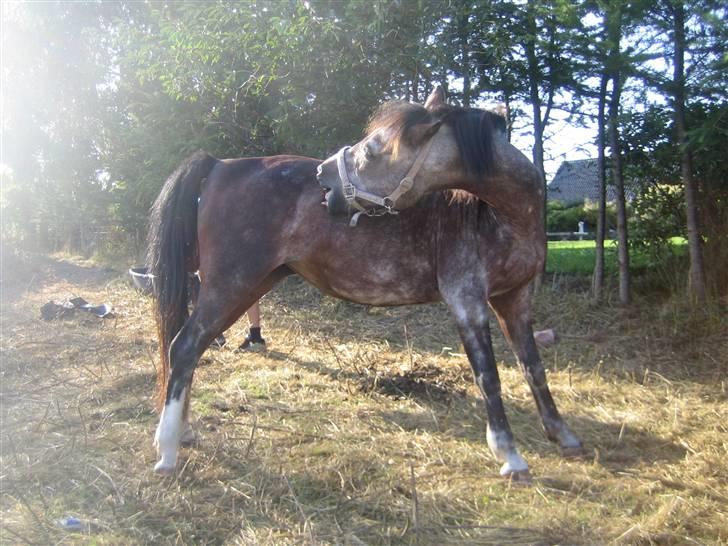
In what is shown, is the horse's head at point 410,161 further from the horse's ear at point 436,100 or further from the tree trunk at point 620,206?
the tree trunk at point 620,206

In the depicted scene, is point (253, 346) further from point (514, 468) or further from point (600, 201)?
point (600, 201)

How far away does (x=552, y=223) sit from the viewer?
74.1ft

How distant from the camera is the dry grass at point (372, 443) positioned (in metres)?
2.57

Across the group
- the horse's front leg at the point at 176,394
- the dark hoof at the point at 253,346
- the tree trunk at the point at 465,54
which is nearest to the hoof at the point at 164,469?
the horse's front leg at the point at 176,394

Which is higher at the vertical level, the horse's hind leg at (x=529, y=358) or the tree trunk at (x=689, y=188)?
the tree trunk at (x=689, y=188)

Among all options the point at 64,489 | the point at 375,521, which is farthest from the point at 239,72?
the point at 375,521

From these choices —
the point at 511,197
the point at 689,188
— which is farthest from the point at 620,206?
the point at 511,197

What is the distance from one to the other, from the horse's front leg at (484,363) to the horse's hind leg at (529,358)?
0.49 m

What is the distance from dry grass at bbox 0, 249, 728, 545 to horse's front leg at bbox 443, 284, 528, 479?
203mm

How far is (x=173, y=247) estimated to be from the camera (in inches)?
141

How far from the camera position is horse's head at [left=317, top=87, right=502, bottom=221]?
10.0 feet

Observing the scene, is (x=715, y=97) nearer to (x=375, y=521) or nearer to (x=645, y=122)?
(x=645, y=122)

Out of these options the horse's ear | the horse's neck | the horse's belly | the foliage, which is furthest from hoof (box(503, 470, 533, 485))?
the foliage

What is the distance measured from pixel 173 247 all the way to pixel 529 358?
232cm
